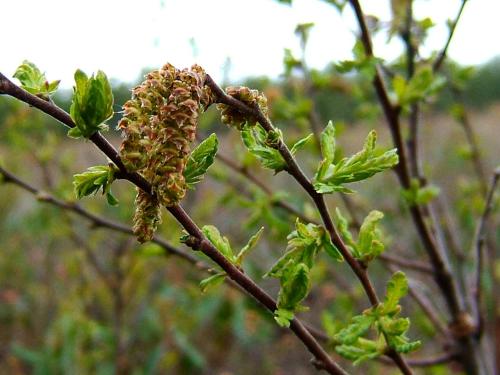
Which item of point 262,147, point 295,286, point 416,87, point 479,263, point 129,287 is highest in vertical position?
point 416,87

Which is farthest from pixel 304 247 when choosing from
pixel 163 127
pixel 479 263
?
pixel 479 263

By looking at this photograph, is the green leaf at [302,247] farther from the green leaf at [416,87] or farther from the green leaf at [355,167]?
the green leaf at [416,87]

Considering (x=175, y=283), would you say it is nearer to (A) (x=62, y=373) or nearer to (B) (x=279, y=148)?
(A) (x=62, y=373)

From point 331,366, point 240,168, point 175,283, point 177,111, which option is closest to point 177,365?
point 175,283

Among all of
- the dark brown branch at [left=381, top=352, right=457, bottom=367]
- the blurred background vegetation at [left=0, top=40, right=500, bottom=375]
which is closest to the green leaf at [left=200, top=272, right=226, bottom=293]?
the dark brown branch at [left=381, top=352, right=457, bottom=367]

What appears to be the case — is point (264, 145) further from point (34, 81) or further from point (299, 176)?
point (34, 81)

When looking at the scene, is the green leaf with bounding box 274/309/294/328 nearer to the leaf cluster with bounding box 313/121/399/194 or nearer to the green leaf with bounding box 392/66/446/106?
the leaf cluster with bounding box 313/121/399/194

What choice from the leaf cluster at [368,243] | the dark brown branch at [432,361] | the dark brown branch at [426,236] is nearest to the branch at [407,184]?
the dark brown branch at [426,236]
